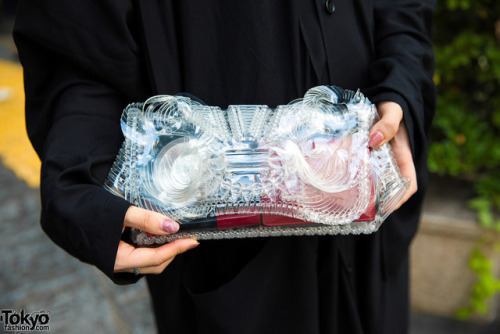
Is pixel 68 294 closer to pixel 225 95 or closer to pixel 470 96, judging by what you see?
pixel 225 95

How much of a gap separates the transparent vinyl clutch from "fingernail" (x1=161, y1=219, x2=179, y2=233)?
0.14ft

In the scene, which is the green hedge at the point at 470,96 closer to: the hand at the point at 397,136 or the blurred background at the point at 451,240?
the blurred background at the point at 451,240

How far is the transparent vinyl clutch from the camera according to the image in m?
0.84

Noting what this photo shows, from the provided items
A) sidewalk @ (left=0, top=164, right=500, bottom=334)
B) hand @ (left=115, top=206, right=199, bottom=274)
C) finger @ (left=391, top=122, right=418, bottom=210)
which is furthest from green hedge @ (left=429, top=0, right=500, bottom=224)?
hand @ (left=115, top=206, right=199, bottom=274)

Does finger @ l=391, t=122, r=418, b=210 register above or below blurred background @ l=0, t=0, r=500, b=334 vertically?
above

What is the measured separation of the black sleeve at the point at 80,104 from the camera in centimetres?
84

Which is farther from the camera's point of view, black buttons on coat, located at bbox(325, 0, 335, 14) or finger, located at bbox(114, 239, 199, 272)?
black buttons on coat, located at bbox(325, 0, 335, 14)

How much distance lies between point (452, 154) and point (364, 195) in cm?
151

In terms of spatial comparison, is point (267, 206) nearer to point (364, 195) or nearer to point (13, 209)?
point (364, 195)

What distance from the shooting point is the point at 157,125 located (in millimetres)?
885

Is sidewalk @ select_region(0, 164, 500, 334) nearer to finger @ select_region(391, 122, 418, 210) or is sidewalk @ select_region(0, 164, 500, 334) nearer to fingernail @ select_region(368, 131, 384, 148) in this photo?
finger @ select_region(391, 122, 418, 210)

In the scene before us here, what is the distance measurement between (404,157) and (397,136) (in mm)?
Result: 63

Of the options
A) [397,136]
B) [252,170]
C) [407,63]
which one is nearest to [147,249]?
[252,170]

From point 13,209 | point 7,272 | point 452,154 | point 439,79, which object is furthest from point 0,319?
point 439,79
